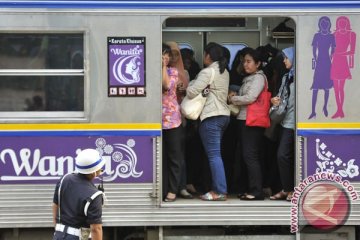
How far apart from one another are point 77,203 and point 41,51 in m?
1.88

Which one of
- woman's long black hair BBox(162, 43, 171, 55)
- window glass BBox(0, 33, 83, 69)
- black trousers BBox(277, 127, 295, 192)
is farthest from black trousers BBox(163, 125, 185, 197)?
window glass BBox(0, 33, 83, 69)

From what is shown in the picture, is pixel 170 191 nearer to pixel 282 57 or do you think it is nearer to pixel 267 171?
pixel 267 171

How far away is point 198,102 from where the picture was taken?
6.80 m

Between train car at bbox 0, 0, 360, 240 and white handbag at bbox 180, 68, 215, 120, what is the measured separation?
46cm

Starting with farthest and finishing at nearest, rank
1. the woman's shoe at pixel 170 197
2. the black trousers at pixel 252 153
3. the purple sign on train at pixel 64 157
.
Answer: the black trousers at pixel 252 153
the woman's shoe at pixel 170 197
the purple sign on train at pixel 64 157

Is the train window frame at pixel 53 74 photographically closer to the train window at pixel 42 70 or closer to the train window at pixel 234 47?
the train window at pixel 42 70

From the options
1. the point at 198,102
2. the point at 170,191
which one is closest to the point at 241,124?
the point at 198,102

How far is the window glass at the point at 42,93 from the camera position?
6375mm

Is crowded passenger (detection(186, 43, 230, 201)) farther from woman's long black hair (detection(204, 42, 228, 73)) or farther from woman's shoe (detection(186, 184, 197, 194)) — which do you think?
woman's shoe (detection(186, 184, 197, 194))

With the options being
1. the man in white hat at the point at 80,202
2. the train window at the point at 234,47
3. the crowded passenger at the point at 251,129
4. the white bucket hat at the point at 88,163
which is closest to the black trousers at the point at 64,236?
the man in white hat at the point at 80,202

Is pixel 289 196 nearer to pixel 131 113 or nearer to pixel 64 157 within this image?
pixel 131 113

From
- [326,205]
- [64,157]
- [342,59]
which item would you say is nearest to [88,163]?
[64,157]

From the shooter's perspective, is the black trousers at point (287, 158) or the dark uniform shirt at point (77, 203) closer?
the dark uniform shirt at point (77, 203)

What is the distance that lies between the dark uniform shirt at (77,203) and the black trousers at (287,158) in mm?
2301
